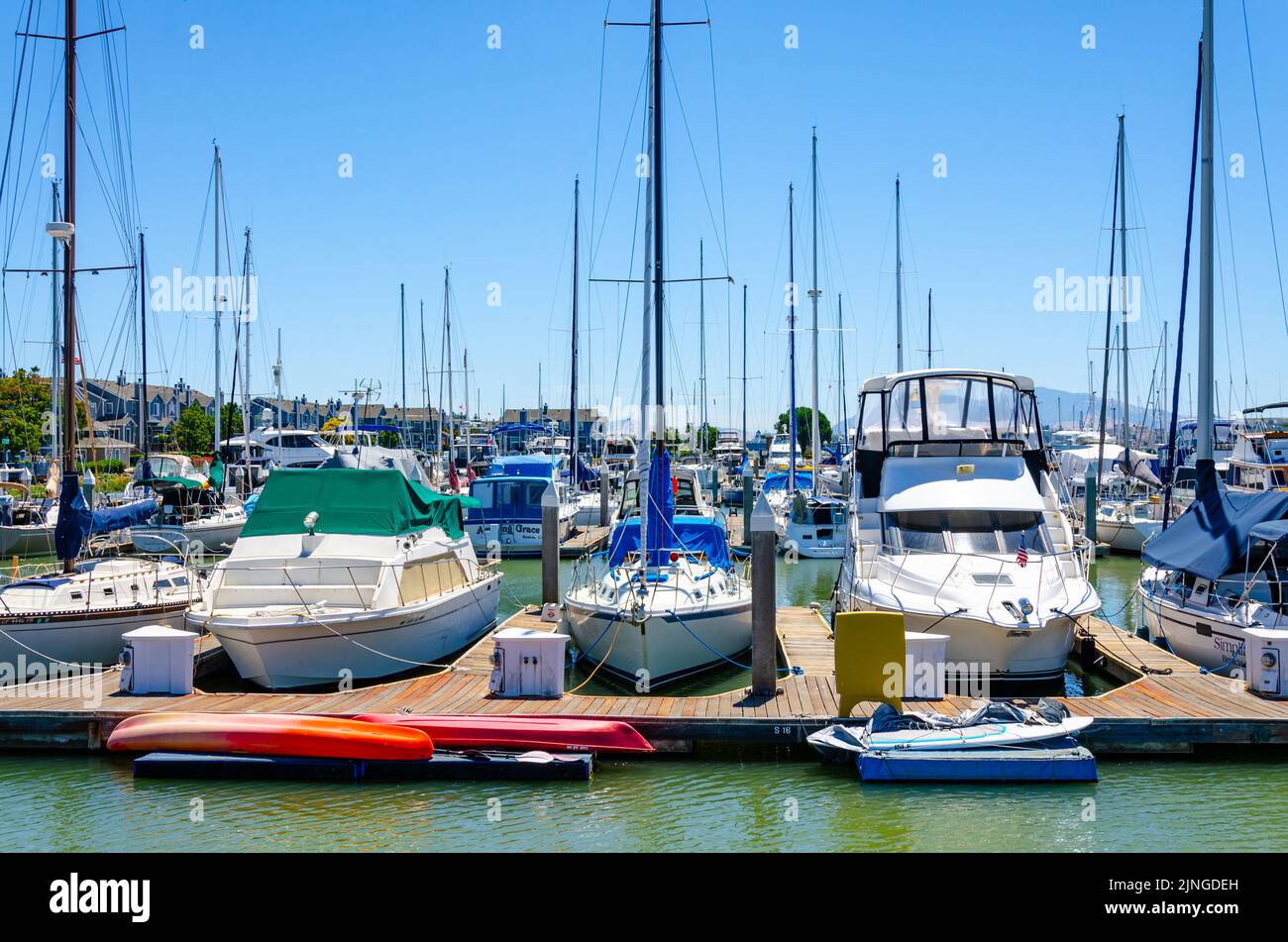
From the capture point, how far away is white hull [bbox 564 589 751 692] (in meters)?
16.0

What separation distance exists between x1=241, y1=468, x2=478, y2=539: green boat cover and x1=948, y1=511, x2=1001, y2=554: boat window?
9.32 m

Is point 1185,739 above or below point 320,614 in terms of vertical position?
below

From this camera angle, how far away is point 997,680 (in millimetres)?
15680

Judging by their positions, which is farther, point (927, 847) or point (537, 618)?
point (537, 618)

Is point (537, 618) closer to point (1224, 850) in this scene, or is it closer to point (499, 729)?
point (499, 729)

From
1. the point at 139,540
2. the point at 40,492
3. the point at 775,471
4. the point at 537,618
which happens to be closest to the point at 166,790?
the point at 537,618

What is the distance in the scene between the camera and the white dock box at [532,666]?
1422 centimetres

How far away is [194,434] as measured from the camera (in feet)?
245

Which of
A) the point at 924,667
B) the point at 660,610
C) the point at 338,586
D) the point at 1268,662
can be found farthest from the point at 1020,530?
the point at 338,586

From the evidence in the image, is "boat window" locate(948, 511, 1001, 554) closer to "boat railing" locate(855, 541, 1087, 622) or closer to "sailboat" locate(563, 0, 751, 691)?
"boat railing" locate(855, 541, 1087, 622)

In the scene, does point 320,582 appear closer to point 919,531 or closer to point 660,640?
point 660,640

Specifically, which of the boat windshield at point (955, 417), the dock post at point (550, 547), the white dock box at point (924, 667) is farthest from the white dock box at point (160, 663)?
the boat windshield at point (955, 417)
